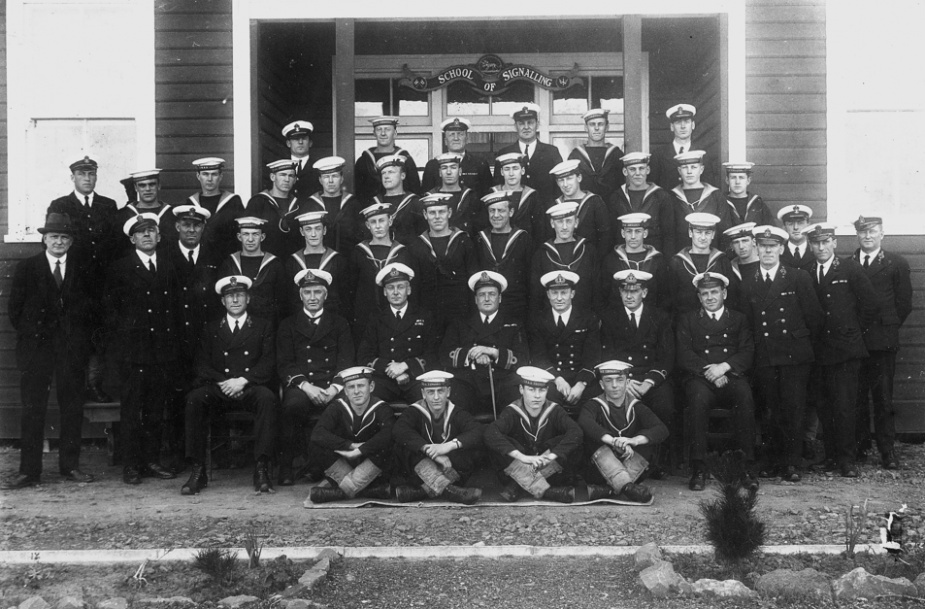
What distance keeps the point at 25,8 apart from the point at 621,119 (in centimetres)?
596

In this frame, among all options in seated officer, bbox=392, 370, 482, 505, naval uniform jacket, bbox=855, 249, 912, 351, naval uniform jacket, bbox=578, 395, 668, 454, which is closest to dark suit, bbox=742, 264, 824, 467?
naval uniform jacket, bbox=855, 249, 912, 351

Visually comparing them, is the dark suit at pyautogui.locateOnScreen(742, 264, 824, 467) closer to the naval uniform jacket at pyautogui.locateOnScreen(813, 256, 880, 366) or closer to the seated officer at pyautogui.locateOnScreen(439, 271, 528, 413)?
the naval uniform jacket at pyautogui.locateOnScreen(813, 256, 880, 366)

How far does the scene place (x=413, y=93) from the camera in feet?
34.4

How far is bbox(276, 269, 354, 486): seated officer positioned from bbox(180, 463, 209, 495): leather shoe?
21.7 inches

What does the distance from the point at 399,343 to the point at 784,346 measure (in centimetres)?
272

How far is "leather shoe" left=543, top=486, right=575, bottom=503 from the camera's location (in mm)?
→ 5801

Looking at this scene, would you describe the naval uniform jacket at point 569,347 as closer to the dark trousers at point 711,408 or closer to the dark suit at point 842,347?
the dark trousers at point 711,408

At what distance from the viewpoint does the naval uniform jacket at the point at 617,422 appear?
6.04 metres

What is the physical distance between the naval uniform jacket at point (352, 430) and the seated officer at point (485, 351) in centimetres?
64

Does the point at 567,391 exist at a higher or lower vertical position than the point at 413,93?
lower

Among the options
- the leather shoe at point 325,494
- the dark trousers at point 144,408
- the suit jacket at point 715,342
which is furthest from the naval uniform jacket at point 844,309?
the dark trousers at point 144,408

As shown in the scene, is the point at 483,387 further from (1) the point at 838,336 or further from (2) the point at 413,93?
(2) the point at 413,93

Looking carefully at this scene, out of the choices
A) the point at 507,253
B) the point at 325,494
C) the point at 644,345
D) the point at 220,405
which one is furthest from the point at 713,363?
the point at 220,405

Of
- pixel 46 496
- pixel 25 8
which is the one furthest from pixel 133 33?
pixel 46 496
